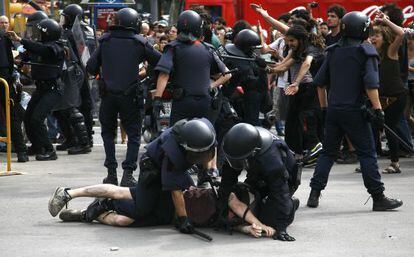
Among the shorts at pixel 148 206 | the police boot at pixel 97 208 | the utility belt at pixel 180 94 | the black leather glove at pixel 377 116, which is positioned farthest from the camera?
the utility belt at pixel 180 94

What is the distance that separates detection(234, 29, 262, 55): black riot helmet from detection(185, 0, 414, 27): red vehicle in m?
13.0

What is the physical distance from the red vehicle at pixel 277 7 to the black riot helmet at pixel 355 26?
1537 cm

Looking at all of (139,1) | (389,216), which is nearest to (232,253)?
(389,216)

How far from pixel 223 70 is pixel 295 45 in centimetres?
194

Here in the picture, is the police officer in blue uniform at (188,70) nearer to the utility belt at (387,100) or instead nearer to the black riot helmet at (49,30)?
the utility belt at (387,100)

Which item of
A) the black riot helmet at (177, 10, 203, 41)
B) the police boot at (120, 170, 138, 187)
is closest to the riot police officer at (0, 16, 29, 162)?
the police boot at (120, 170, 138, 187)

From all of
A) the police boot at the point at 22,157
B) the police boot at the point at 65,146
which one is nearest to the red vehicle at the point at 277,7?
the police boot at the point at 65,146

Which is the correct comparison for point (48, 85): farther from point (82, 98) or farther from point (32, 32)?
point (32, 32)

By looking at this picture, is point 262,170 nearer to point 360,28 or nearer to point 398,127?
point 360,28

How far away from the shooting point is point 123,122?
36.3ft

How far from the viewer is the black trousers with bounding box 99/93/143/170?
10.9 metres

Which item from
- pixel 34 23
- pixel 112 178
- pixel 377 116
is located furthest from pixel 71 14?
pixel 377 116

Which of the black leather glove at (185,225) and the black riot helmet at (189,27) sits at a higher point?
the black riot helmet at (189,27)

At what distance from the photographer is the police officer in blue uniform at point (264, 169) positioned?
8.01 meters
